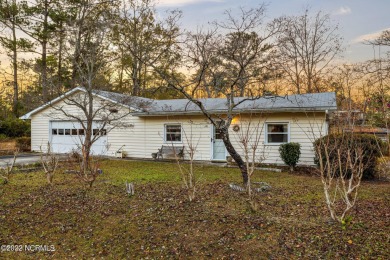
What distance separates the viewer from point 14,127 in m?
21.8

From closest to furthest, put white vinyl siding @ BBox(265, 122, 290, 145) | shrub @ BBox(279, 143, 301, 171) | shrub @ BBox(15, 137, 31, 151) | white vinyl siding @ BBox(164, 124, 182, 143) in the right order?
shrub @ BBox(279, 143, 301, 171)
white vinyl siding @ BBox(265, 122, 290, 145)
white vinyl siding @ BBox(164, 124, 182, 143)
shrub @ BBox(15, 137, 31, 151)

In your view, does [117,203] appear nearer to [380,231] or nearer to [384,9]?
[380,231]

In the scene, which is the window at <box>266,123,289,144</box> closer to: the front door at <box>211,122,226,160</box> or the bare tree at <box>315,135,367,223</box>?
the front door at <box>211,122,226,160</box>

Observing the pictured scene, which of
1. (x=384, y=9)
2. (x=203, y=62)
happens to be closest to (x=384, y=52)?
(x=384, y=9)

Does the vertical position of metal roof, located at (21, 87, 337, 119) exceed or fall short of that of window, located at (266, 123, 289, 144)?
it exceeds it

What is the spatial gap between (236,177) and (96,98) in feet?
30.4

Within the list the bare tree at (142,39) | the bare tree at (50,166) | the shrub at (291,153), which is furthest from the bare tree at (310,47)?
the bare tree at (50,166)

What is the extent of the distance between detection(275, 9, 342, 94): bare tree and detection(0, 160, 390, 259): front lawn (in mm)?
15942

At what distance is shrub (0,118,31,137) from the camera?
21.5 meters

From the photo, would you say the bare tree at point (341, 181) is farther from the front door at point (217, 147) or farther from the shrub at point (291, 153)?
the front door at point (217, 147)

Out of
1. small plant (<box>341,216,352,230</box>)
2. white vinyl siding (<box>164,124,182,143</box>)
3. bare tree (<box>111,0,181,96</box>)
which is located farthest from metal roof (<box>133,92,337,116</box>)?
small plant (<box>341,216,352,230</box>)

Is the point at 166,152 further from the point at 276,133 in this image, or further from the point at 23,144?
the point at 23,144

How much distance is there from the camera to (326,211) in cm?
521

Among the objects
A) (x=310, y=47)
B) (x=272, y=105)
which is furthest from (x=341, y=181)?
(x=310, y=47)
